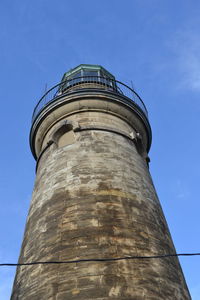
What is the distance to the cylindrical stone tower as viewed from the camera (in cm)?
611

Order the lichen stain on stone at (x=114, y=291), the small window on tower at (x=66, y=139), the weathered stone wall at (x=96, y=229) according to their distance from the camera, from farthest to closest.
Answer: the small window on tower at (x=66, y=139)
the weathered stone wall at (x=96, y=229)
the lichen stain on stone at (x=114, y=291)

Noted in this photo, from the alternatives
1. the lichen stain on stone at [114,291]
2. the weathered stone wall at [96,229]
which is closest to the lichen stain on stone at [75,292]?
→ the weathered stone wall at [96,229]

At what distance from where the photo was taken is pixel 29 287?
258 inches

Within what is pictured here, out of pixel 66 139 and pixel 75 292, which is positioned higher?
pixel 66 139

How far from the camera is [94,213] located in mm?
7246

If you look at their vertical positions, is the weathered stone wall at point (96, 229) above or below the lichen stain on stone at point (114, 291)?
above

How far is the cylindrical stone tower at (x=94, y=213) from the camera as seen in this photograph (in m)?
6.11

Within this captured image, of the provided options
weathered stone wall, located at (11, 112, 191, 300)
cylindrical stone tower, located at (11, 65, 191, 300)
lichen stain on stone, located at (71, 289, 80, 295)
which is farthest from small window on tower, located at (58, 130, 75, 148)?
lichen stain on stone, located at (71, 289, 80, 295)

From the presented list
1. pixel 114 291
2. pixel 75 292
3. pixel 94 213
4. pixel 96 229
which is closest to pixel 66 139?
pixel 94 213

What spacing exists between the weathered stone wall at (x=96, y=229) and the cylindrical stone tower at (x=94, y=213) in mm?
20

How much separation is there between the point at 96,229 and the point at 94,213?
0.45 m

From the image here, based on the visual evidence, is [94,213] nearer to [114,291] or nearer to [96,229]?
[96,229]

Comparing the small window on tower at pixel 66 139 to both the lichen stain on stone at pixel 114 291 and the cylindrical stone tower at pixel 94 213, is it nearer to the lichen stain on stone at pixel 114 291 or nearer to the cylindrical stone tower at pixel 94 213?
the cylindrical stone tower at pixel 94 213

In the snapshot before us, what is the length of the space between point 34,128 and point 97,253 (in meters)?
6.51
